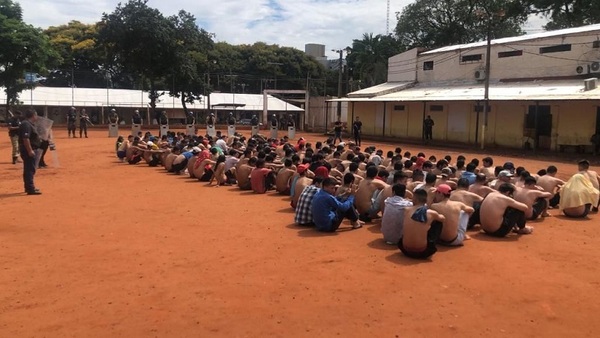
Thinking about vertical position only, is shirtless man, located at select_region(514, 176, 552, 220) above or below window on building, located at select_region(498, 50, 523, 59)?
below

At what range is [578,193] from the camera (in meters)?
9.08

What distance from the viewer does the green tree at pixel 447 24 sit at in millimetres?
44125

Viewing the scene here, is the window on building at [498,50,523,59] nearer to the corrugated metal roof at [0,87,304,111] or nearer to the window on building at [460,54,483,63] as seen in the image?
the window on building at [460,54,483,63]

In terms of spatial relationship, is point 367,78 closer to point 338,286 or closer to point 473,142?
point 473,142

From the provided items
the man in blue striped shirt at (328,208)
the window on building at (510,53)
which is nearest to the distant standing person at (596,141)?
the window on building at (510,53)

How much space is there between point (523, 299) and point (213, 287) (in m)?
3.08

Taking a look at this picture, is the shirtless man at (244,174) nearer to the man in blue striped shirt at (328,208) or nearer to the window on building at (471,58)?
the man in blue striped shirt at (328,208)

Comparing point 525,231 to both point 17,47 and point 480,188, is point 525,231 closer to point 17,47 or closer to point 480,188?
point 480,188

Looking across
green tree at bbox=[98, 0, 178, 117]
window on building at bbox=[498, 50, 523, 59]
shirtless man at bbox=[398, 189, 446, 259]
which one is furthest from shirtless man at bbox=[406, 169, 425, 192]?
green tree at bbox=[98, 0, 178, 117]

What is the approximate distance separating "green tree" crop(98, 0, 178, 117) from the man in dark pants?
28.9 meters

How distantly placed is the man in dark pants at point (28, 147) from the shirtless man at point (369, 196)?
6.43 meters

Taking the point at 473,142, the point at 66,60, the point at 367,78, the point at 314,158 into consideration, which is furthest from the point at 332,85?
the point at 314,158

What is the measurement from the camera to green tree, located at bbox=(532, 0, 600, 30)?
118 ft

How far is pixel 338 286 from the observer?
17.8 ft
